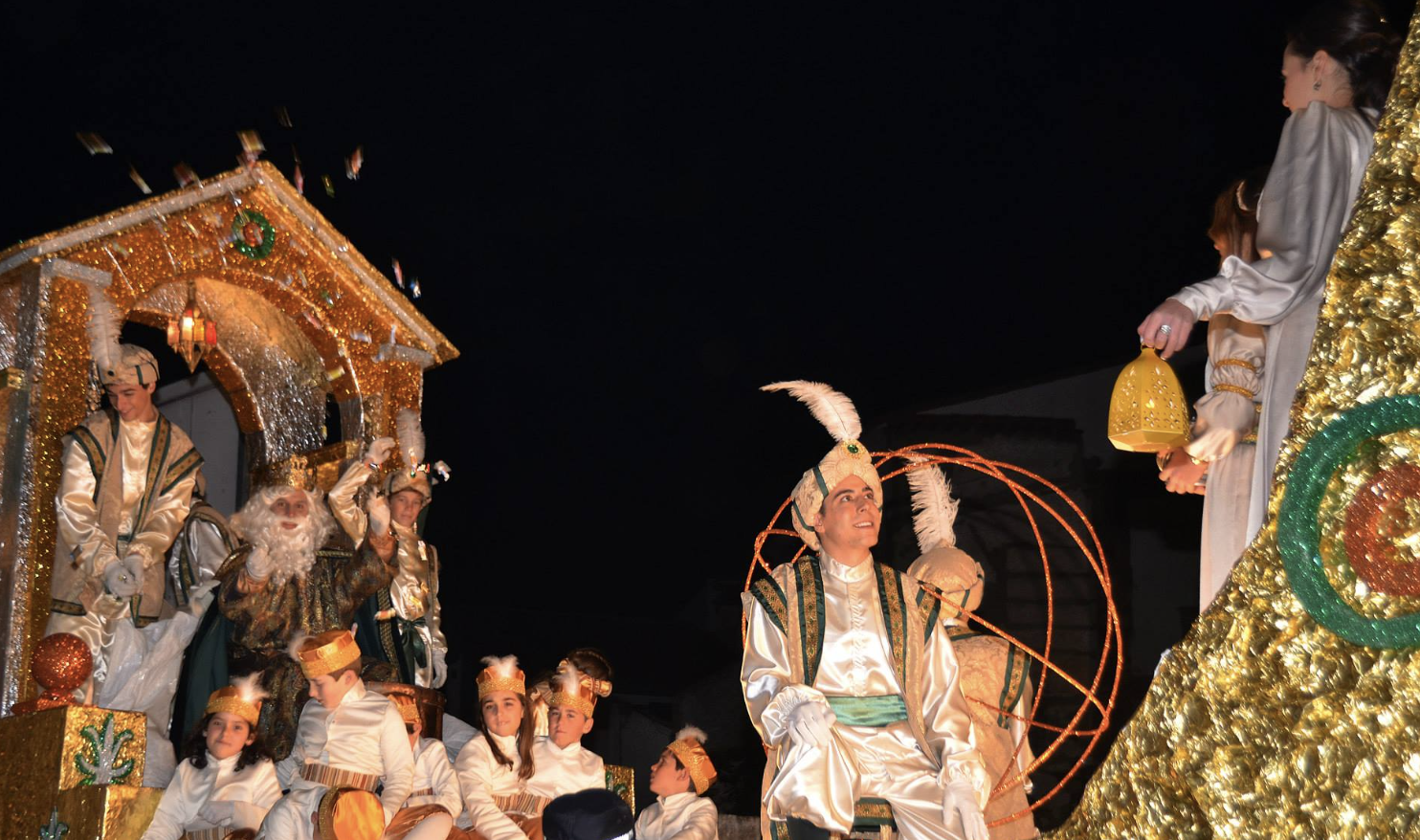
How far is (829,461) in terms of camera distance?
15.3ft

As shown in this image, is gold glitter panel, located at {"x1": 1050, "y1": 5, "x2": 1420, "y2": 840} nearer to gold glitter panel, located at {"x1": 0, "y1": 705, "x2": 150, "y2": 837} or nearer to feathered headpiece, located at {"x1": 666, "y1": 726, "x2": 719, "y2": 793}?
gold glitter panel, located at {"x1": 0, "y1": 705, "x2": 150, "y2": 837}

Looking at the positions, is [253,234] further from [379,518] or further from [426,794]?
[426,794]

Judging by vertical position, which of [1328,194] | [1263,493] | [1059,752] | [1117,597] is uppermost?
[1328,194]


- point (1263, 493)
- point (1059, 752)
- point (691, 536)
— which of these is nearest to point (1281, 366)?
point (1263, 493)

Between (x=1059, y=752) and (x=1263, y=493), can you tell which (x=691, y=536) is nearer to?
(x=1059, y=752)

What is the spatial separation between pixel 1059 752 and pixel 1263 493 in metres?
5.85

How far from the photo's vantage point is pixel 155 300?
7461 millimetres

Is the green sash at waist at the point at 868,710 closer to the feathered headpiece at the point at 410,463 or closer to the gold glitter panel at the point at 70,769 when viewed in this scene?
the gold glitter panel at the point at 70,769

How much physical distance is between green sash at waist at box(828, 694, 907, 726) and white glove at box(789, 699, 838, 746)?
0.79 feet

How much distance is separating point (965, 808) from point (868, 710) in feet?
1.40

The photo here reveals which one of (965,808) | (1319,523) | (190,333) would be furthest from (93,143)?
(1319,523)

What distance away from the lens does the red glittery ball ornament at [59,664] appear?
5.62 meters

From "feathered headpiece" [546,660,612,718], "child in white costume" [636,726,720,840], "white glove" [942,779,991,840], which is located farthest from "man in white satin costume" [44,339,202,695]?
"white glove" [942,779,991,840]

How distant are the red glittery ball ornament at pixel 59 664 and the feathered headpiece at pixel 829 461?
296 centimetres
